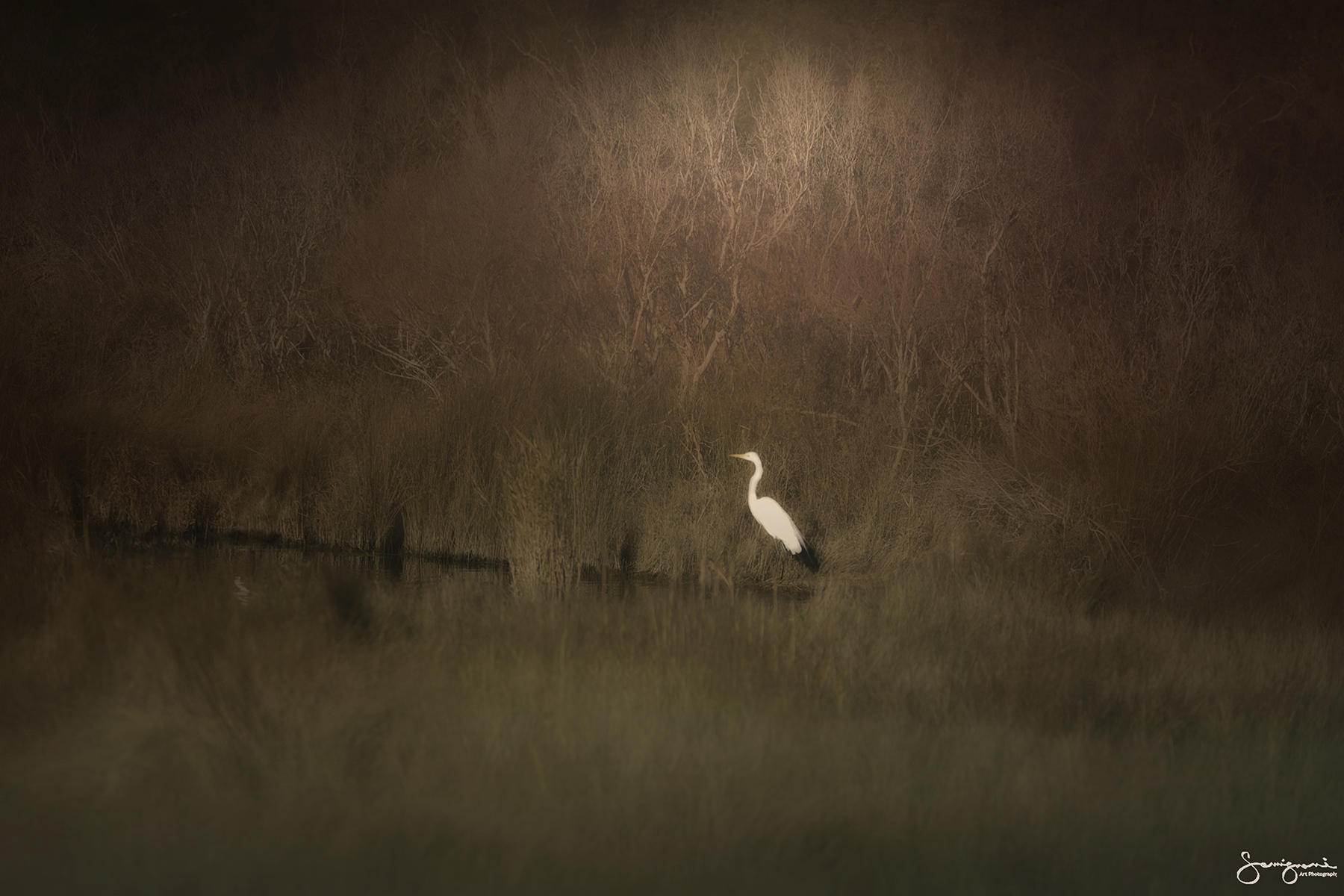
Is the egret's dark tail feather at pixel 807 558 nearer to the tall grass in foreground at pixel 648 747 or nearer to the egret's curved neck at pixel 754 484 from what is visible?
the egret's curved neck at pixel 754 484

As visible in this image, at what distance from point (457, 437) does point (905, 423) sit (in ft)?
6.39

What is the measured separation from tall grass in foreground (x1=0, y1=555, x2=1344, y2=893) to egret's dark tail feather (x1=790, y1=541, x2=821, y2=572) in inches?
14.4

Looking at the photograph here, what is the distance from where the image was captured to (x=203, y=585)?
4426 mm

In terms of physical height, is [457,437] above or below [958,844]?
above

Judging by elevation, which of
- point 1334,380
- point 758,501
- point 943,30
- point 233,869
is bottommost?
point 233,869

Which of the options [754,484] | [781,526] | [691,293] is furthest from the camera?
[691,293]

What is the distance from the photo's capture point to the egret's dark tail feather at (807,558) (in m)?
4.61

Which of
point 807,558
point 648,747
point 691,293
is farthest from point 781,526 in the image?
point 691,293

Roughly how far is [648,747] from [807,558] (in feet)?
5.45

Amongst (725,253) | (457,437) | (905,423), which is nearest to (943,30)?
(725,253)

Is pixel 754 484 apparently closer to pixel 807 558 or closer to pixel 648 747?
pixel 807 558

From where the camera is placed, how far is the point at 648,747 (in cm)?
310

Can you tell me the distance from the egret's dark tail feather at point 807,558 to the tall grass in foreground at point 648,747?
36 centimetres

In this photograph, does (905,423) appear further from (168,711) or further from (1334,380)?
(168,711)
